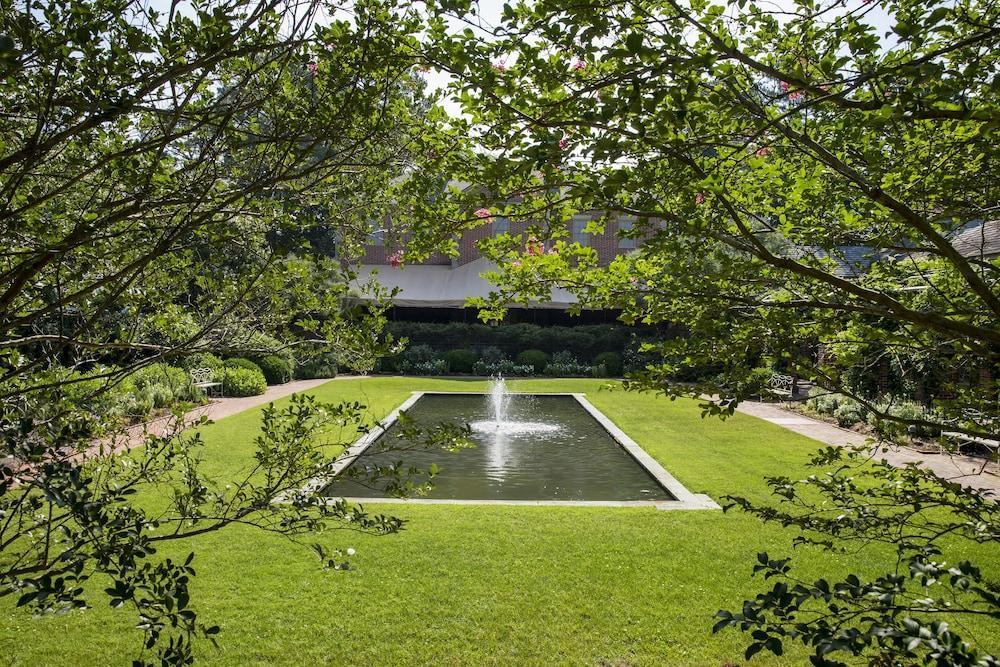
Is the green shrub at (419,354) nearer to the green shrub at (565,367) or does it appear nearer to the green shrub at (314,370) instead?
the green shrub at (314,370)

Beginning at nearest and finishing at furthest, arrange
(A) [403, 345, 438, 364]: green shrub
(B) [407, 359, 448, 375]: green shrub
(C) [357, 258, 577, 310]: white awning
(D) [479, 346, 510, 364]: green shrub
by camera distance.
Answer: (B) [407, 359, 448, 375]: green shrub < (A) [403, 345, 438, 364]: green shrub < (D) [479, 346, 510, 364]: green shrub < (C) [357, 258, 577, 310]: white awning

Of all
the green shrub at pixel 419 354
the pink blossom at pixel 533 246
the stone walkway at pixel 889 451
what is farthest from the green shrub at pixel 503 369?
the pink blossom at pixel 533 246

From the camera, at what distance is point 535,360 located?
27.5m

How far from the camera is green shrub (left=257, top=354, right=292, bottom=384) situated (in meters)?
23.3

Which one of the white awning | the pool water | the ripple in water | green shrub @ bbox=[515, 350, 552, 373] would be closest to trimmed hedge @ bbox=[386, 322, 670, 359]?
the white awning

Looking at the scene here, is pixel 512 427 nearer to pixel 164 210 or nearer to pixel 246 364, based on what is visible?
pixel 246 364

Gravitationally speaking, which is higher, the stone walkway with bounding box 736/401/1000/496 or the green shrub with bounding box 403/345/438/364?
the green shrub with bounding box 403/345/438/364

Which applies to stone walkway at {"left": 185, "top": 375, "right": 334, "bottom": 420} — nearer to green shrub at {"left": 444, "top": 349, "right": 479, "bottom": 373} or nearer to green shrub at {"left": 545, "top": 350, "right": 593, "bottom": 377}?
green shrub at {"left": 444, "top": 349, "right": 479, "bottom": 373}

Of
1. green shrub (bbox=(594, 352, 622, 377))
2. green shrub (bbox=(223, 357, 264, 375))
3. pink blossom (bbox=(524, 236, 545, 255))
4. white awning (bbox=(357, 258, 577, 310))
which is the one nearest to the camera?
pink blossom (bbox=(524, 236, 545, 255))

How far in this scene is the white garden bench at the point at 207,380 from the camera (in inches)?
720

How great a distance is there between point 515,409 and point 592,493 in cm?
872

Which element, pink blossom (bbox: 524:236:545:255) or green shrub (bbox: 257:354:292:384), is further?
green shrub (bbox: 257:354:292:384)

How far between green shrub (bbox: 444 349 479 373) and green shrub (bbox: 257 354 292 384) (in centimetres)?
639

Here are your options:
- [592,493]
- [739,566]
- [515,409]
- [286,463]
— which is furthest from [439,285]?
[286,463]
